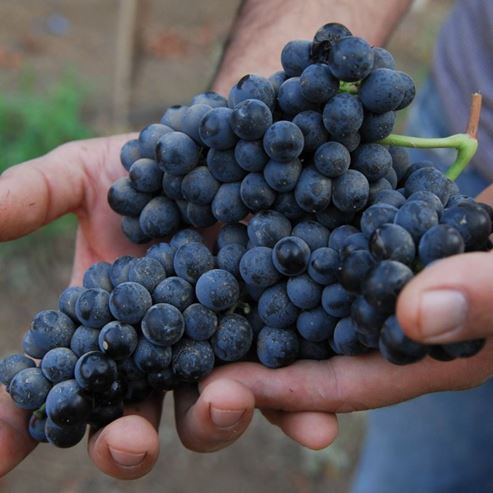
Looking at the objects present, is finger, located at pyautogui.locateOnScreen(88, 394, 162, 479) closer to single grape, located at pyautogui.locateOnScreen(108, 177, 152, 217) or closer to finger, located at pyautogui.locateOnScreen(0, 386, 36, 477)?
finger, located at pyautogui.locateOnScreen(0, 386, 36, 477)

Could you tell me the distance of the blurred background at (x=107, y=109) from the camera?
2.62 m

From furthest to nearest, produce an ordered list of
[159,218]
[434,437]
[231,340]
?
[434,437] < [159,218] < [231,340]

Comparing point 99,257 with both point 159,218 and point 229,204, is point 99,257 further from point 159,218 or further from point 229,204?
point 229,204

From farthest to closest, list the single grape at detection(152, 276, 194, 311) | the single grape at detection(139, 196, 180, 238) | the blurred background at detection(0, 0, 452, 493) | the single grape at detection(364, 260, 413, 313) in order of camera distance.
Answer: the blurred background at detection(0, 0, 452, 493) < the single grape at detection(139, 196, 180, 238) < the single grape at detection(152, 276, 194, 311) < the single grape at detection(364, 260, 413, 313)

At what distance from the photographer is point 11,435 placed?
1167 mm

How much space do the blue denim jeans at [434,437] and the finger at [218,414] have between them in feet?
3.17

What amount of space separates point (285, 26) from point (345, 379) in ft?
3.60

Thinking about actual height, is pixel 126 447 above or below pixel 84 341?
below

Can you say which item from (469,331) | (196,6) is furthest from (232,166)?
(196,6)

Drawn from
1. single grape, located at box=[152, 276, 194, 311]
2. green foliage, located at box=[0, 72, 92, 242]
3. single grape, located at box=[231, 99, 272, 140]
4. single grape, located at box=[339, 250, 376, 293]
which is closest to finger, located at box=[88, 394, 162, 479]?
single grape, located at box=[152, 276, 194, 311]

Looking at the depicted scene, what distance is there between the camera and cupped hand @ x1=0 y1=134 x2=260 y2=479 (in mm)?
1082

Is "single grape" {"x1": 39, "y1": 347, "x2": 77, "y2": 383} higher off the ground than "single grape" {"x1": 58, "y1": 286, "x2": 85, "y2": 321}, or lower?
lower

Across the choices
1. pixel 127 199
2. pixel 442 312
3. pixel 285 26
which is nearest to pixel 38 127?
pixel 285 26

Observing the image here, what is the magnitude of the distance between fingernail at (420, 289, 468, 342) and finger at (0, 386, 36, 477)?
0.76 m
